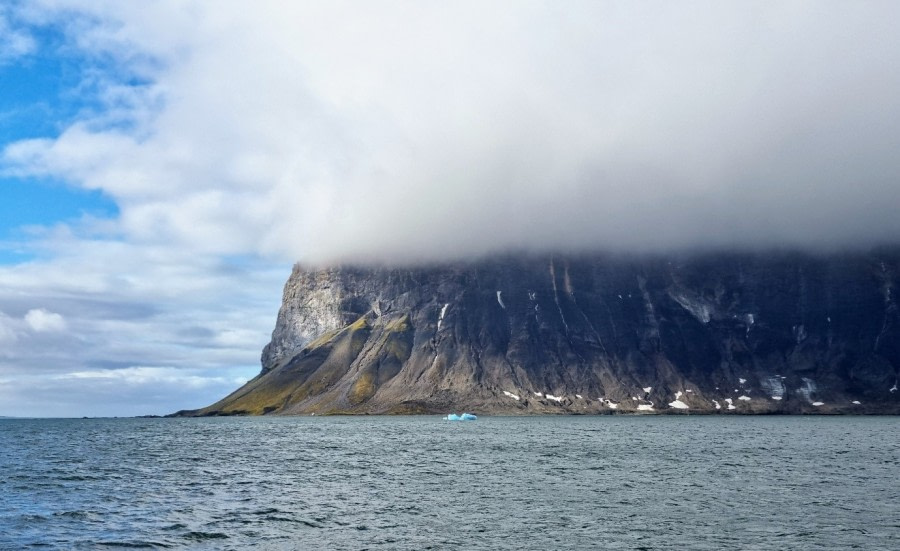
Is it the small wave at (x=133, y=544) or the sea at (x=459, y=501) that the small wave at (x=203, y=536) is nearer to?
the sea at (x=459, y=501)

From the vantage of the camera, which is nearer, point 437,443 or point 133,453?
point 133,453

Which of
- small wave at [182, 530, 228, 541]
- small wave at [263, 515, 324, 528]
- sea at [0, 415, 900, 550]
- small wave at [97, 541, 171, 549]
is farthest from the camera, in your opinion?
small wave at [263, 515, 324, 528]

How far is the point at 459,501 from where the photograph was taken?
7375 centimetres

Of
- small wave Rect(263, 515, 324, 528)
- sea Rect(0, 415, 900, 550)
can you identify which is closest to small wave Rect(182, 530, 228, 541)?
sea Rect(0, 415, 900, 550)

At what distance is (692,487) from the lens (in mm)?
82562

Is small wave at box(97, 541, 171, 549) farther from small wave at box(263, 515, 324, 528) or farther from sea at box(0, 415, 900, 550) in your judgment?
small wave at box(263, 515, 324, 528)

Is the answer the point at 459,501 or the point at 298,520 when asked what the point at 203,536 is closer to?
the point at 298,520

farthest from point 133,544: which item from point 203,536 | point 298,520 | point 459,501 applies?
point 459,501

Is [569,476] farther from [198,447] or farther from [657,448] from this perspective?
[198,447]

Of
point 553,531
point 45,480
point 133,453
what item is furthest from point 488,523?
point 133,453

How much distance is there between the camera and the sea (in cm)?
5550

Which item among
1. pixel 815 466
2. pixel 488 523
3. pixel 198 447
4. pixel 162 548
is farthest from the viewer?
pixel 198 447

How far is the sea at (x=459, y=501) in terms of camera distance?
55.5 meters

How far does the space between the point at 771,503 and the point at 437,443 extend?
Result: 335 ft
